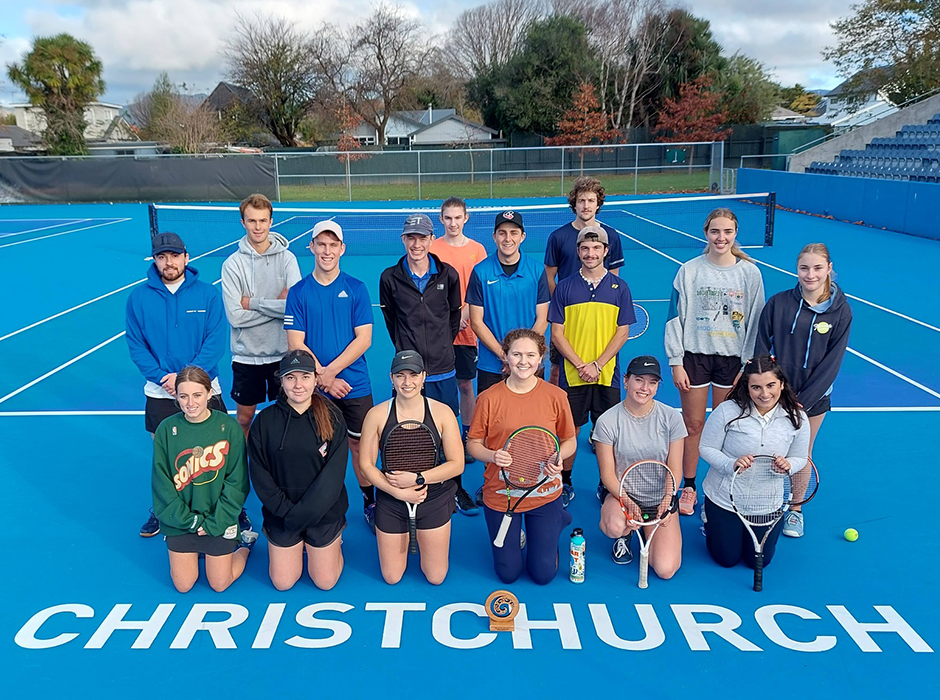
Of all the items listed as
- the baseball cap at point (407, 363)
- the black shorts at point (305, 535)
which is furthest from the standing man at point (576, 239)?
the black shorts at point (305, 535)

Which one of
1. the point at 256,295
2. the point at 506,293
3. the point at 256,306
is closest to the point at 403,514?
the point at 506,293

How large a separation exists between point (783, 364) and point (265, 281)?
4.03 m

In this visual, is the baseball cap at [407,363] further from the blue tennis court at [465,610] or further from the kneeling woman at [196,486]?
the blue tennis court at [465,610]

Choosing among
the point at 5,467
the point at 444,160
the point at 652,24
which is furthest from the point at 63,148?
the point at 5,467

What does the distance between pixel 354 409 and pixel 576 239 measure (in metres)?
2.55

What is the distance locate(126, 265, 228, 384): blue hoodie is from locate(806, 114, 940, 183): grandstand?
951 inches

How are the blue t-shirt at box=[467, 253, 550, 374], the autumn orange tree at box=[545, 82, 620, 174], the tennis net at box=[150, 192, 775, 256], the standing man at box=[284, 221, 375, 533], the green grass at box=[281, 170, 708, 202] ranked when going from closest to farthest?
the standing man at box=[284, 221, 375, 533], the blue t-shirt at box=[467, 253, 550, 374], the tennis net at box=[150, 192, 775, 256], the green grass at box=[281, 170, 708, 202], the autumn orange tree at box=[545, 82, 620, 174]

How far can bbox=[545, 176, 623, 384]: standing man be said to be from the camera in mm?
6691

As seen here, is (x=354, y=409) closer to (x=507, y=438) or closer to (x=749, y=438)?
(x=507, y=438)

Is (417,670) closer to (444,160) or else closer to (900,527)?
(900,527)

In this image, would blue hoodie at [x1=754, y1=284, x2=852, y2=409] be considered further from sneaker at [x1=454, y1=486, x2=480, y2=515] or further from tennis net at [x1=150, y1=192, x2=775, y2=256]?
tennis net at [x1=150, y1=192, x2=775, y2=256]

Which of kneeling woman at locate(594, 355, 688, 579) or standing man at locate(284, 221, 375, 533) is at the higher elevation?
standing man at locate(284, 221, 375, 533)

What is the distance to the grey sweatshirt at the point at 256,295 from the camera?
609 centimetres

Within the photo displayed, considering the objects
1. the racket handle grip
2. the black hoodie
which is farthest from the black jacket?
the racket handle grip
